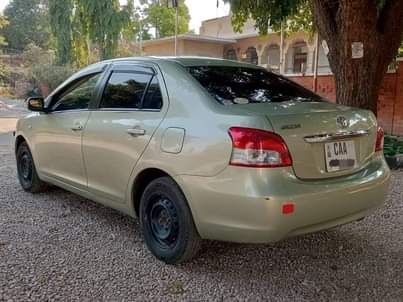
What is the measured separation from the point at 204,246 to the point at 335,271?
3.53 ft

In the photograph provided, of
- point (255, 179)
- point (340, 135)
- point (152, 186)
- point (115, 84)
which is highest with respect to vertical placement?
point (115, 84)

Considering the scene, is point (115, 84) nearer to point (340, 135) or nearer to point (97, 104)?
point (97, 104)

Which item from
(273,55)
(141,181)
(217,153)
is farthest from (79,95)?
(273,55)

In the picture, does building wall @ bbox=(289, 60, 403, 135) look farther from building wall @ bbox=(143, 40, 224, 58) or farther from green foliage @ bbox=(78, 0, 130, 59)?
green foliage @ bbox=(78, 0, 130, 59)

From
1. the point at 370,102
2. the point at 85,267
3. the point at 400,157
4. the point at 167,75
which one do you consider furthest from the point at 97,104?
the point at 400,157

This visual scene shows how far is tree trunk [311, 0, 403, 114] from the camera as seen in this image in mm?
5844

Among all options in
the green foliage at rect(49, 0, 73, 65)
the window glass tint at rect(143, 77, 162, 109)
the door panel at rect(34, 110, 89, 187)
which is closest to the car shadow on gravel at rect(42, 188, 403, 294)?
the door panel at rect(34, 110, 89, 187)

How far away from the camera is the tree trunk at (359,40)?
19.2ft

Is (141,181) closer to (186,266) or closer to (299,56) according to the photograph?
(186,266)

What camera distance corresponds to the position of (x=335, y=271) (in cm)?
309

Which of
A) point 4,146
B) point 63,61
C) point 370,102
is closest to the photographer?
point 370,102

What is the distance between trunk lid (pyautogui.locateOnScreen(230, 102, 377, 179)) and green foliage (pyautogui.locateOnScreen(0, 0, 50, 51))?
49030 millimetres

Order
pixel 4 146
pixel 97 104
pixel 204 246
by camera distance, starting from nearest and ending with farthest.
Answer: pixel 204 246 < pixel 97 104 < pixel 4 146

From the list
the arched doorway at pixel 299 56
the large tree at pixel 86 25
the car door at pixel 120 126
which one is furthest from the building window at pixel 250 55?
the car door at pixel 120 126
